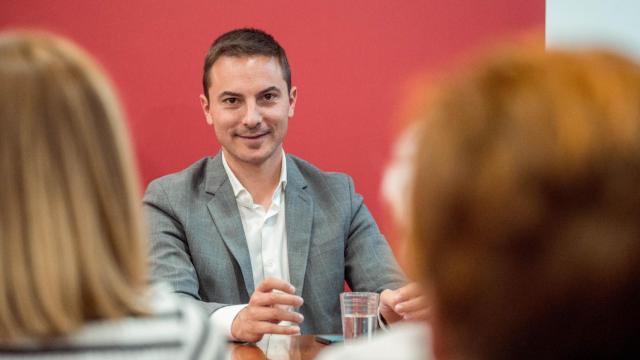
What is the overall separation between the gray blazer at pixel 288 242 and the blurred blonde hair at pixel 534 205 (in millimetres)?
1798

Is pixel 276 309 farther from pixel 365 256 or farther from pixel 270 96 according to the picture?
pixel 270 96

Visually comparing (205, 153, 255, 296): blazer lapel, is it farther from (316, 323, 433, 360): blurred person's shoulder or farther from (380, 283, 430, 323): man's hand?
(316, 323, 433, 360): blurred person's shoulder

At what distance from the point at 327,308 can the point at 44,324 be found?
1.87m

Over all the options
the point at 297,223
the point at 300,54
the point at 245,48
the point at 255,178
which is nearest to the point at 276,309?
the point at 297,223

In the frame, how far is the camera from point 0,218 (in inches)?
41.4

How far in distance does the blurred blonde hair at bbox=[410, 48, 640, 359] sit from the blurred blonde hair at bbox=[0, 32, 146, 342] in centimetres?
39

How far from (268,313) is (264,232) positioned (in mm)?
717

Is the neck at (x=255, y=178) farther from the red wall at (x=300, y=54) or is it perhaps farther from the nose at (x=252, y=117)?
the red wall at (x=300, y=54)

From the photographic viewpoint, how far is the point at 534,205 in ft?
2.61

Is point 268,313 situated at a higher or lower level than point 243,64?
lower

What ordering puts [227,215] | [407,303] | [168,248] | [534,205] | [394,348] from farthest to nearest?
[227,215], [168,248], [407,303], [394,348], [534,205]

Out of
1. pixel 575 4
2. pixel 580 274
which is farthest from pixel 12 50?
pixel 575 4

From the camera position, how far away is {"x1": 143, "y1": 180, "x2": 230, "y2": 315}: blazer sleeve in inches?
104

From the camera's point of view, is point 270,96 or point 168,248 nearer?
point 168,248
